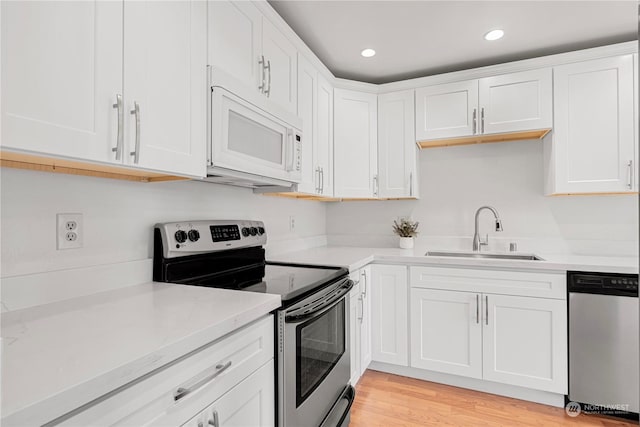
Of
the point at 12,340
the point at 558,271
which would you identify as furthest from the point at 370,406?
the point at 12,340

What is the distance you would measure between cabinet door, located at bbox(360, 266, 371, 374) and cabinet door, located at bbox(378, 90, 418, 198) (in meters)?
0.80

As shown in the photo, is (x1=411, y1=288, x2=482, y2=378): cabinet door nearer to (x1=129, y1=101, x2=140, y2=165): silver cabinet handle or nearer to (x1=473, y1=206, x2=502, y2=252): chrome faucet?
(x1=473, y1=206, x2=502, y2=252): chrome faucet

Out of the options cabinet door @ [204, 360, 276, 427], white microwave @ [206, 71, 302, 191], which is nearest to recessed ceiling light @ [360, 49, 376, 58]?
white microwave @ [206, 71, 302, 191]

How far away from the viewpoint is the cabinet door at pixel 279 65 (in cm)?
172

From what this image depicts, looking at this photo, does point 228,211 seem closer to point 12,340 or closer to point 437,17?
point 12,340

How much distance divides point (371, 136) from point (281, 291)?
1899mm

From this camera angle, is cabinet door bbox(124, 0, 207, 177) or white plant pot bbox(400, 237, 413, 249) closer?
cabinet door bbox(124, 0, 207, 177)

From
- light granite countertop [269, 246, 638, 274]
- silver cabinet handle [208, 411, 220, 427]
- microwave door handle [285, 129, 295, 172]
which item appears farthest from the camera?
light granite countertop [269, 246, 638, 274]

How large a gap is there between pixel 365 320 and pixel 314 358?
1.00 meters

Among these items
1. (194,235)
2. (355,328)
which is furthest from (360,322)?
(194,235)

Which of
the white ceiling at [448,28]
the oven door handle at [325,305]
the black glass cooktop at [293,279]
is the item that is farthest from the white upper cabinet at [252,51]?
the oven door handle at [325,305]

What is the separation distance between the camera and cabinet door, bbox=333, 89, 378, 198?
105 inches

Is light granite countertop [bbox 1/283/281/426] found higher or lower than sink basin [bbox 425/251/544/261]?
higher

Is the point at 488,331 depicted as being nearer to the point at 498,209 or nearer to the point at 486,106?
the point at 498,209
